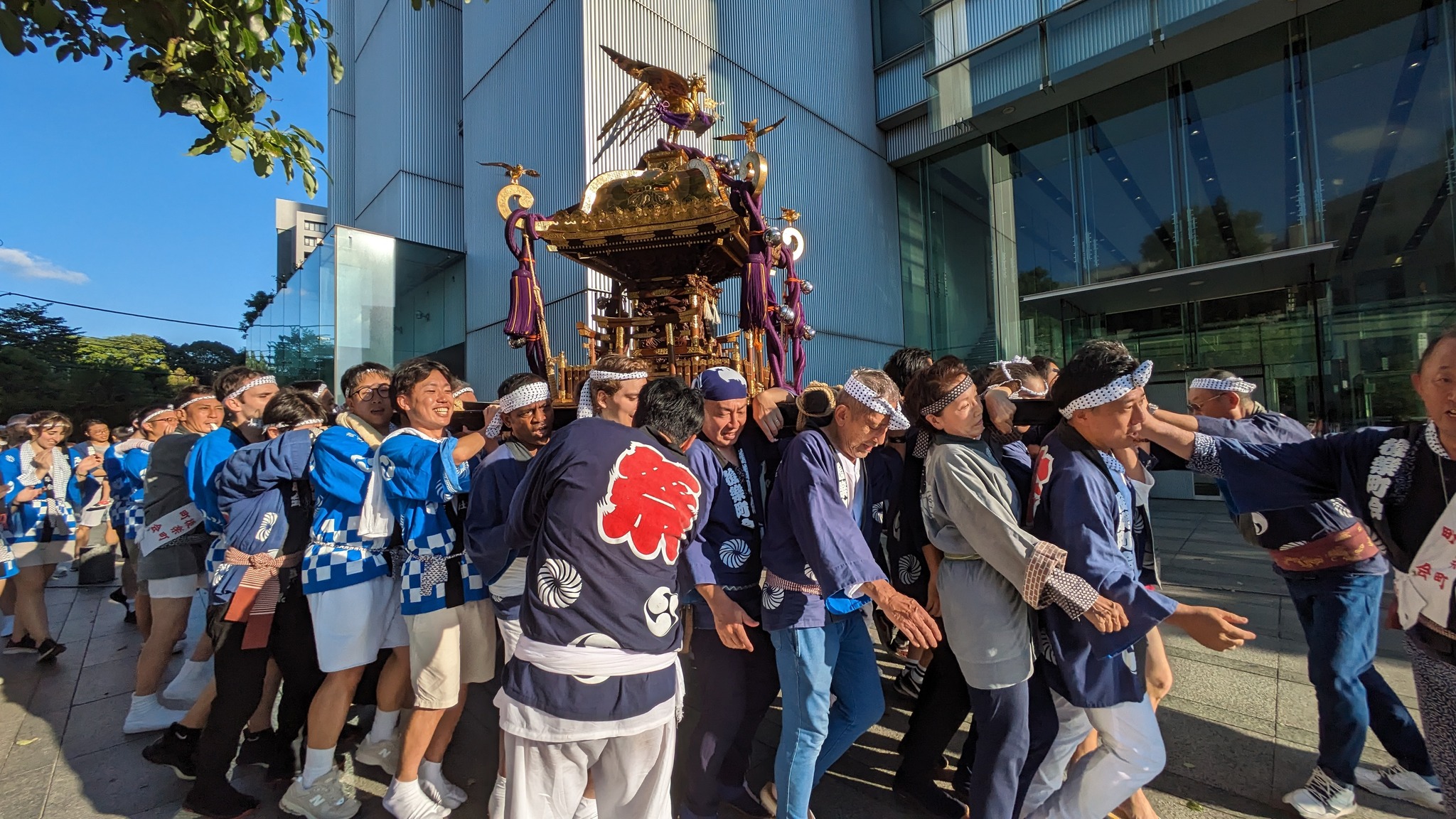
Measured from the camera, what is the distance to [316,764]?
8.74 feet

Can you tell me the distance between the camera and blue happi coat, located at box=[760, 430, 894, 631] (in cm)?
219

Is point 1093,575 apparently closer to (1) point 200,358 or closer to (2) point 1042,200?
(2) point 1042,200

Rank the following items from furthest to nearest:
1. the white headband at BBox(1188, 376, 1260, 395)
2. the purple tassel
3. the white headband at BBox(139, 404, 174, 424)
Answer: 1. the purple tassel
2. the white headband at BBox(139, 404, 174, 424)
3. the white headband at BBox(1188, 376, 1260, 395)

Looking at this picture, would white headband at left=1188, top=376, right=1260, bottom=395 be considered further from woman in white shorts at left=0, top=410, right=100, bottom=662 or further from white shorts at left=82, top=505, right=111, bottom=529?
white shorts at left=82, top=505, right=111, bottom=529

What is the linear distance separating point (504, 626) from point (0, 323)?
3060cm

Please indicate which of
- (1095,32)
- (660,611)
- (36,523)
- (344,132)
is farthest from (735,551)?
(344,132)

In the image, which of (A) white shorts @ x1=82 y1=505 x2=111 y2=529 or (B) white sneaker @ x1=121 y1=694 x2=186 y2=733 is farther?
(A) white shorts @ x1=82 y1=505 x2=111 y2=529

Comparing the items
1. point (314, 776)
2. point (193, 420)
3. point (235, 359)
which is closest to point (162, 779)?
point (314, 776)

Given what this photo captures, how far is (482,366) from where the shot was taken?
450 inches

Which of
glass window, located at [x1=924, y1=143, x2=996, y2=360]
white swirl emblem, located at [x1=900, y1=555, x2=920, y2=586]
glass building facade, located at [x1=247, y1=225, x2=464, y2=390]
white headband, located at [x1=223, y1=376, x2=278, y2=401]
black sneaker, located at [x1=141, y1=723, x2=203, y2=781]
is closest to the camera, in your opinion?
black sneaker, located at [x1=141, y1=723, x2=203, y2=781]

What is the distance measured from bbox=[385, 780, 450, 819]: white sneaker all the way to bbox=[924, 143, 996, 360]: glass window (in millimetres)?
12636

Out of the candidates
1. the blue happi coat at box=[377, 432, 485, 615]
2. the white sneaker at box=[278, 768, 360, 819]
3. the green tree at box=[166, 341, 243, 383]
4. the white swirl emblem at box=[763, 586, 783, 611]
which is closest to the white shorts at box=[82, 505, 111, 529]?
the white sneaker at box=[278, 768, 360, 819]

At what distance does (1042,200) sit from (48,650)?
14.5m

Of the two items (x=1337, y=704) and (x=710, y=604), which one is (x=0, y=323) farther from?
(x=1337, y=704)
